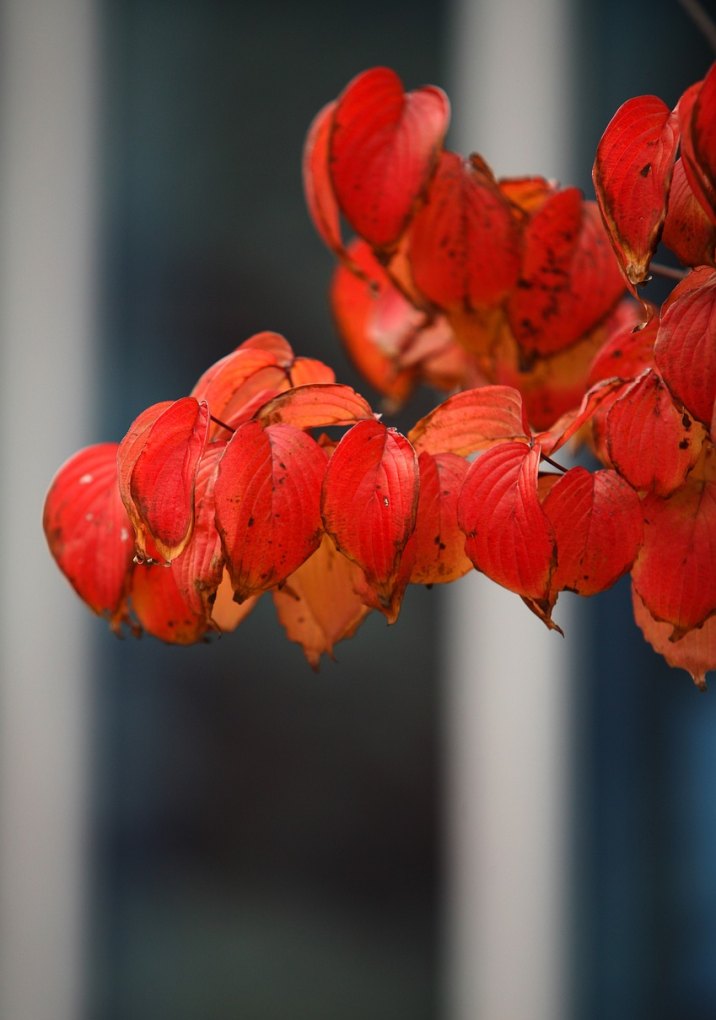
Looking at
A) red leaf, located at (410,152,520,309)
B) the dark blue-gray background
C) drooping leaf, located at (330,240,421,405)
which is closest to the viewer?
red leaf, located at (410,152,520,309)

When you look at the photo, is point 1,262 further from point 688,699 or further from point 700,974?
point 700,974

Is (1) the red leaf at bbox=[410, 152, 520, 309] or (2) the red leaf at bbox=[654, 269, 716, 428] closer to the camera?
(2) the red leaf at bbox=[654, 269, 716, 428]

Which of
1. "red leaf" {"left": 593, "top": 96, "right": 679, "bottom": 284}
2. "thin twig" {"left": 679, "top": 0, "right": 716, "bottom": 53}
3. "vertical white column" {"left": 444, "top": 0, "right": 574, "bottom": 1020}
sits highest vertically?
"thin twig" {"left": 679, "top": 0, "right": 716, "bottom": 53}

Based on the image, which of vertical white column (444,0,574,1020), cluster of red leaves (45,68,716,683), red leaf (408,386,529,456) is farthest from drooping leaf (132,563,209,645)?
vertical white column (444,0,574,1020)

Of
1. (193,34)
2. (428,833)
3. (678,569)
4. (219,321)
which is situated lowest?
(428,833)

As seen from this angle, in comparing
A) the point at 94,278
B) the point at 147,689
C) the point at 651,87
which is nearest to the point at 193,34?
the point at 94,278

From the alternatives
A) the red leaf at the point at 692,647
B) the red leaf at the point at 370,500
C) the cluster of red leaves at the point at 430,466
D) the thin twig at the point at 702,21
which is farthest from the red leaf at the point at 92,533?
the thin twig at the point at 702,21

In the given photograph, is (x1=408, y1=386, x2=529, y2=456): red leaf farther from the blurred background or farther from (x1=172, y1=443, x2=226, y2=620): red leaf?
the blurred background
